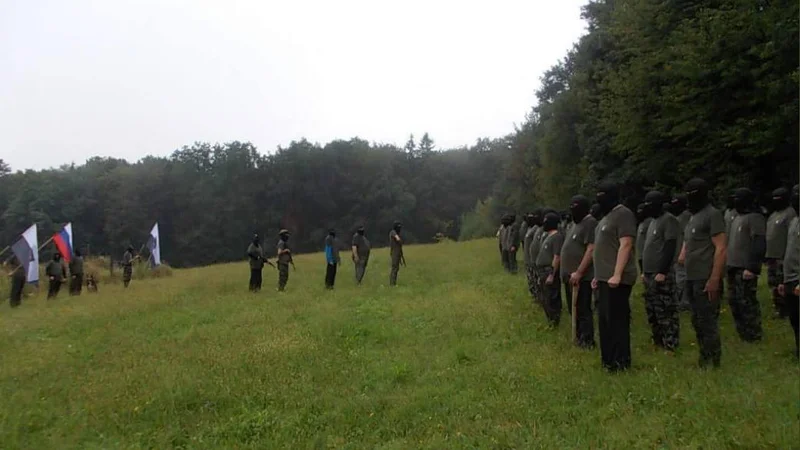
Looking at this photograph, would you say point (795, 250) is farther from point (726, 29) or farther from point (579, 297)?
point (726, 29)

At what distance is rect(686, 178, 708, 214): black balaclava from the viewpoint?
7.34 m

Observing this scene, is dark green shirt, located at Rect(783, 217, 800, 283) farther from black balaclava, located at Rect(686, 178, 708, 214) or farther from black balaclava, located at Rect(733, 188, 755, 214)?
black balaclava, located at Rect(733, 188, 755, 214)

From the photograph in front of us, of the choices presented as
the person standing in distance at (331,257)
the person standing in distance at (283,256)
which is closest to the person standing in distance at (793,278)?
the person standing in distance at (331,257)

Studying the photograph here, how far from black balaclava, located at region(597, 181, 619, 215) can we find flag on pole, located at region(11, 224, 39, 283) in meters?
19.9

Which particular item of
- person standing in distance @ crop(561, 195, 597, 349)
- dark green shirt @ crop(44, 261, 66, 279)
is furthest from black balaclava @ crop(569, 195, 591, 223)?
dark green shirt @ crop(44, 261, 66, 279)

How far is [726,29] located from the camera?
14328mm

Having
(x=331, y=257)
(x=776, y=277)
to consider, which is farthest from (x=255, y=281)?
(x=776, y=277)

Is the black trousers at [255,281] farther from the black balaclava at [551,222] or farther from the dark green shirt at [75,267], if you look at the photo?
the black balaclava at [551,222]

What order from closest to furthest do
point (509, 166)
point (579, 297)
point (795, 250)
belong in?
point (795, 250) < point (579, 297) < point (509, 166)

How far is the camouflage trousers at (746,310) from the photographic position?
8.67 meters

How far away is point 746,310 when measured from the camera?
876 centimetres

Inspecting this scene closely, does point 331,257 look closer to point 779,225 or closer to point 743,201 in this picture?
point 743,201

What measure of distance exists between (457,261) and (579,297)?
64.5 ft

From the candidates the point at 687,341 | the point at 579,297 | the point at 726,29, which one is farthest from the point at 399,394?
the point at 726,29
